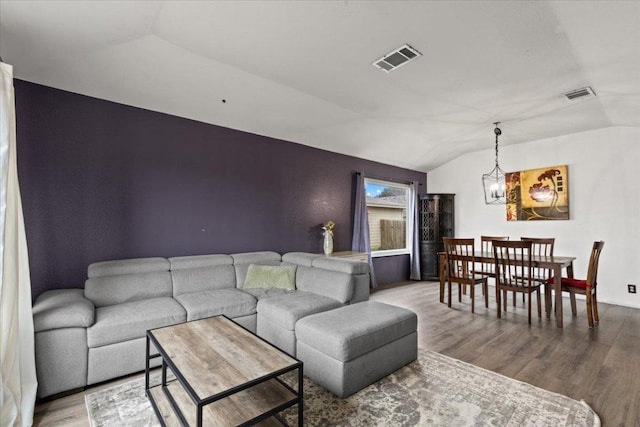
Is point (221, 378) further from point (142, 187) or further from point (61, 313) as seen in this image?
point (142, 187)

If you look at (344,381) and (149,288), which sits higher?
(149,288)

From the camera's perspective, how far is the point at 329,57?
269 centimetres

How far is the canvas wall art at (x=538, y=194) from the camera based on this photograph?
4.90 m

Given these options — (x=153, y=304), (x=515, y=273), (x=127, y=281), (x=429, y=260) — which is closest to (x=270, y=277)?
(x=153, y=304)

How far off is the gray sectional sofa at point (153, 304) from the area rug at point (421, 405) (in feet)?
0.83

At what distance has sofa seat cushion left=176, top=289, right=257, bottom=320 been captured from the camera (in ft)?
8.59

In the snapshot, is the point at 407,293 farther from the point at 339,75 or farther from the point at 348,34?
the point at 348,34

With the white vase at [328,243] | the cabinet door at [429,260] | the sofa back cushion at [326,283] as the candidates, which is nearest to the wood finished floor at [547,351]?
the sofa back cushion at [326,283]

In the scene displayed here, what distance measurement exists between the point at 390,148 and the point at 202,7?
12.6 feet

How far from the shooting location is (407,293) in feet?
16.4

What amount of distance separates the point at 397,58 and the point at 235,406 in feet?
9.58

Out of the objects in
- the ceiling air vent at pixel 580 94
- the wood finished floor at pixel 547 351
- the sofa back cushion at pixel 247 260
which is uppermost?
the ceiling air vent at pixel 580 94

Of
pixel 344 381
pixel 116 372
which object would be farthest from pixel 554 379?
pixel 116 372

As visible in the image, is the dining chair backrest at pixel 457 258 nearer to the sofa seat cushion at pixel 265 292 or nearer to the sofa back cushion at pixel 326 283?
the sofa back cushion at pixel 326 283
